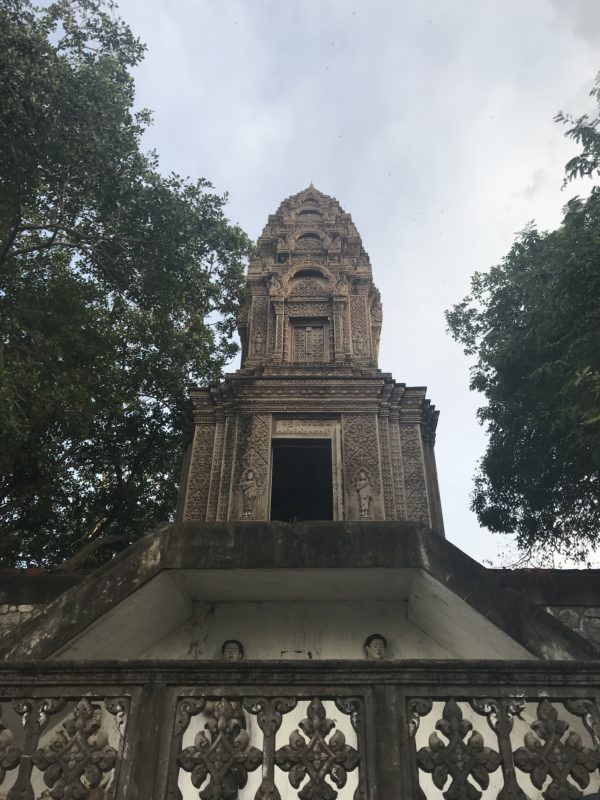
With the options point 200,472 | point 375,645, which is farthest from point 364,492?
point 375,645

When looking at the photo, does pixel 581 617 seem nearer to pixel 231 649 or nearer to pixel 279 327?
pixel 231 649

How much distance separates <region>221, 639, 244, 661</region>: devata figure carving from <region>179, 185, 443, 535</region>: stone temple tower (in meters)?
5.60

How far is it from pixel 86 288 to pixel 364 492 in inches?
275

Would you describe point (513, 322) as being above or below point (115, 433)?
above

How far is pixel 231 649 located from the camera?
583 centimetres

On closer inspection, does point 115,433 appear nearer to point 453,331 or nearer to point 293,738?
point 453,331

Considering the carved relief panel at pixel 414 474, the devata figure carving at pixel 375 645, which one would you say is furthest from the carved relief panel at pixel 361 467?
the devata figure carving at pixel 375 645

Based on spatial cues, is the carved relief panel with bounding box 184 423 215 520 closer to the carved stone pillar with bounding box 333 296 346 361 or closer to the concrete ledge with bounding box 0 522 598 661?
the carved stone pillar with bounding box 333 296 346 361

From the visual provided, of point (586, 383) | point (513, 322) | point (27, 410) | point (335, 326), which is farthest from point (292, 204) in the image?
point (586, 383)

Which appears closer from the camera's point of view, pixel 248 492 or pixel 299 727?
pixel 299 727

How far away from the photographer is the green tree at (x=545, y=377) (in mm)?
9812

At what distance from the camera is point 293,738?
3.09m

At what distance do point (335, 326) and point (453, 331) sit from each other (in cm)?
291

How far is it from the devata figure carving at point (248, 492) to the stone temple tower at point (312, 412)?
20mm
